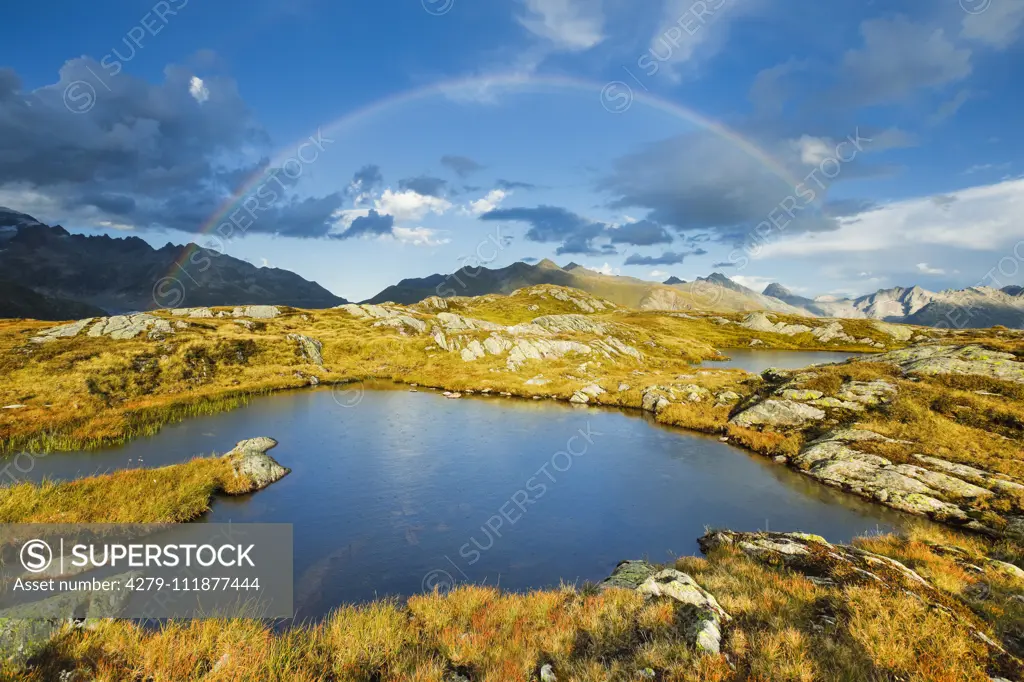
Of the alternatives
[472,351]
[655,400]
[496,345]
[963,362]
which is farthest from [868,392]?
[472,351]

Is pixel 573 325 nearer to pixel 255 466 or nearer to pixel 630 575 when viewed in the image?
pixel 255 466

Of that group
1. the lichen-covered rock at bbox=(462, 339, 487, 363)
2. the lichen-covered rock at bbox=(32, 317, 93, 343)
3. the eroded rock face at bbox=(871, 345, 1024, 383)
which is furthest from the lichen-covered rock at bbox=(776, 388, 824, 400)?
the lichen-covered rock at bbox=(32, 317, 93, 343)

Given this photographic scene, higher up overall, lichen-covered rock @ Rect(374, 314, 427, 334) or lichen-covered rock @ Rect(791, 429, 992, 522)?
lichen-covered rock @ Rect(374, 314, 427, 334)

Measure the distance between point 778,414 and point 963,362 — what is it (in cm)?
1781

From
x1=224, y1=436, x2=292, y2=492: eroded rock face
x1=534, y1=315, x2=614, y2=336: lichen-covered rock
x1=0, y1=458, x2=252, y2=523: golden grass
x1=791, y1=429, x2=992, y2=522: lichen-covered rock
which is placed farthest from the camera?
x1=534, y1=315, x2=614, y2=336: lichen-covered rock

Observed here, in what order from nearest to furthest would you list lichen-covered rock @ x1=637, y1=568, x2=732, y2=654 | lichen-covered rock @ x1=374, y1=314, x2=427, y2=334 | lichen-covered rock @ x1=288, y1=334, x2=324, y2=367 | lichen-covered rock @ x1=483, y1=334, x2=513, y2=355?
lichen-covered rock @ x1=637, y1=568, x2=732, y2=654 < lichen-covered rock @ x1=288, y1=334, x2=324, y2=367 < lichen-covered rock @ x1=483, y1=334, x2=513, y2=355 < lichen-covered rock @ x1=374, y1=314, x2=427, y2=334

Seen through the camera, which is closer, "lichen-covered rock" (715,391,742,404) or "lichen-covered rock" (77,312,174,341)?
"lichen-covered rock" (715,391,742,404)

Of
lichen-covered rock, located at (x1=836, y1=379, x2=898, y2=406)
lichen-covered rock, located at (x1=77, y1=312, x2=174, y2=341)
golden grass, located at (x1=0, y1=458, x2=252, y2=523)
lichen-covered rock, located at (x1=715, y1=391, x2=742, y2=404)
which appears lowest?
golden grass, located at (x1=0, y1=458, x2=252, y2=523)

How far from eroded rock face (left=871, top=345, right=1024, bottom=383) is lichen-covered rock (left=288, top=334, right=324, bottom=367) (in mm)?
80830

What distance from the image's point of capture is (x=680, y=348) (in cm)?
12838

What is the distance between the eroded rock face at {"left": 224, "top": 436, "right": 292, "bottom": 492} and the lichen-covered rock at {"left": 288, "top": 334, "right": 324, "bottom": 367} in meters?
48.4

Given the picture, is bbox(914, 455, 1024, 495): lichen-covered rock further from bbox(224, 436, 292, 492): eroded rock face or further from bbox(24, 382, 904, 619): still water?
bbox(224, 436, 292, 492): eroded rock face

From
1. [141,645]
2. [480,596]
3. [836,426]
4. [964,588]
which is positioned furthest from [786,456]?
[141,645]

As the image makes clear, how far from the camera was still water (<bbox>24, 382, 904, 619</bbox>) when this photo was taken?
1914 centimetres
